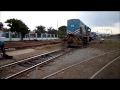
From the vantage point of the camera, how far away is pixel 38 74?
8.30 metres
